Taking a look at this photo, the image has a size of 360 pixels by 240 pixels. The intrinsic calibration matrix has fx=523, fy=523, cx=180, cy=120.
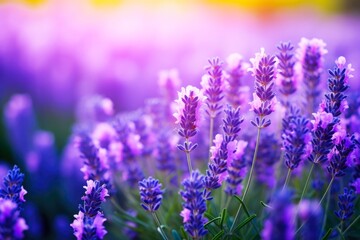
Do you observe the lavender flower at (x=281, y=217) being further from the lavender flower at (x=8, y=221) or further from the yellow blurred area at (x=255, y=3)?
the yellow blurred area at (x=255, y=3)

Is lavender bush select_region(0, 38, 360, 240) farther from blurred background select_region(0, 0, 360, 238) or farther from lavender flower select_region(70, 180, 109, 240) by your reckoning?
blurred background select_region(0, 0, 360, 238)

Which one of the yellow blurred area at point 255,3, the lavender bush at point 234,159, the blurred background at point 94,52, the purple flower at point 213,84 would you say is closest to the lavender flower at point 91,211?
the lavender bush at point 234,159

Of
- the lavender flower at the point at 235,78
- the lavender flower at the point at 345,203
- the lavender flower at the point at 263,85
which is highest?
the lavender flower at the point at 235,78

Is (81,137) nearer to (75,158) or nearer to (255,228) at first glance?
(255,228)

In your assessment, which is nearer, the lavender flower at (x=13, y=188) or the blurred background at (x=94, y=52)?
the lavender flower at (x=13, y=188)

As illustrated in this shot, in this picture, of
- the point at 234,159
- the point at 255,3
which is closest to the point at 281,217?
the point at 234,159

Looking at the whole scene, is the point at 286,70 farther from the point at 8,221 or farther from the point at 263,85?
the point at 8,221
